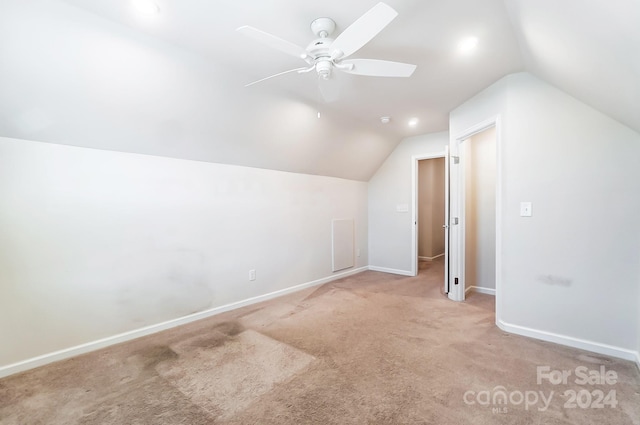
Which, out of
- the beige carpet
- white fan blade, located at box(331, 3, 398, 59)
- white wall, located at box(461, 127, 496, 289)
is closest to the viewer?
white fan blade, located at box(331, 3, 398, 59)

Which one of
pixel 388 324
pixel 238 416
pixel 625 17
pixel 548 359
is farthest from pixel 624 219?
pixel 238 416

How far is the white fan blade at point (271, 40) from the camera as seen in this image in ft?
4.78

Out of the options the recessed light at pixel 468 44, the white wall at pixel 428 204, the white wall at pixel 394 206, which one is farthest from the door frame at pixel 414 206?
the recessed light at pixel 468 44

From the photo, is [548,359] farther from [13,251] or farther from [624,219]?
[13,251]

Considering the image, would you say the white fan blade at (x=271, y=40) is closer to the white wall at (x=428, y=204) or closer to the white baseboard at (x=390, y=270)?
the white baseboard at (x=390, y=270)

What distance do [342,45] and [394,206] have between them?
3722 mm

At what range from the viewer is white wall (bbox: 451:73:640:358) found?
2.13 m

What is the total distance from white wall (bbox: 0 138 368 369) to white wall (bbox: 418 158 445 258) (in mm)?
3680

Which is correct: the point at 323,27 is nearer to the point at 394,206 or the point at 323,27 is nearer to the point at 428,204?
the point at 394,206

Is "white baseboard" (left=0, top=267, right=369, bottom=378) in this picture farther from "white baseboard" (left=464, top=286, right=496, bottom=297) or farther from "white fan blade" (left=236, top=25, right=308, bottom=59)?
"white fan blade" (left=236, top=25, right=308, bottom=59)

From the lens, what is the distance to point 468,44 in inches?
83.5

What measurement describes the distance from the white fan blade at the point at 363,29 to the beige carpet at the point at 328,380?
2.15 m

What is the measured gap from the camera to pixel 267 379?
193cm

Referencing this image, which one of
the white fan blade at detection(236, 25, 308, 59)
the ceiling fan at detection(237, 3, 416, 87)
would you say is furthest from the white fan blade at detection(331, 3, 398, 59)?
the white fan blade at detection(236, 25, 308, 59)
